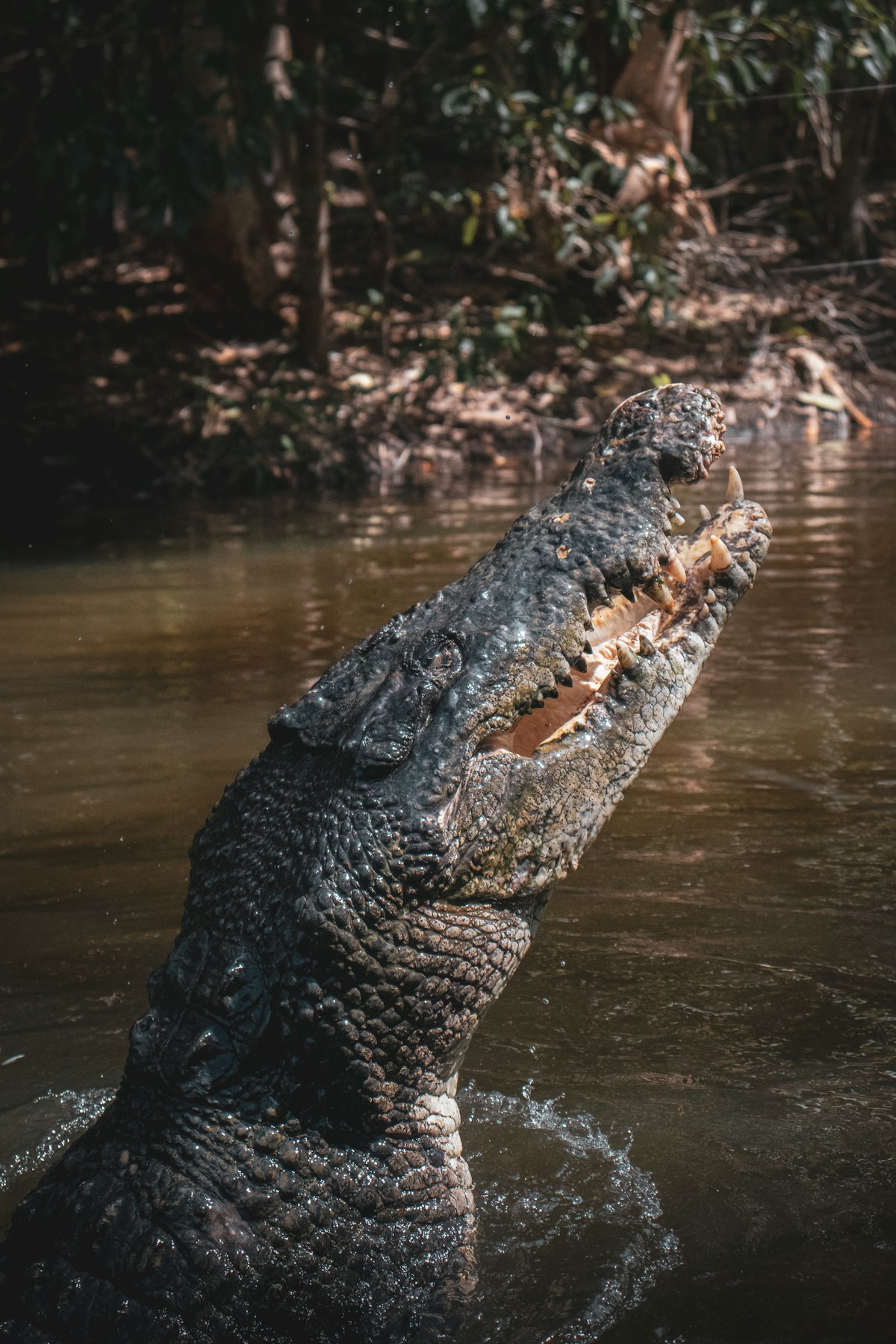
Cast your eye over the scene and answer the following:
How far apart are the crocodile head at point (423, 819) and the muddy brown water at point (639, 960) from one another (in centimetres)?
43

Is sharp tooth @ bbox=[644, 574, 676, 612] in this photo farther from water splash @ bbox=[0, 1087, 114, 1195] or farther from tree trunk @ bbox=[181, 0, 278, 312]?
tree trunk @ bbox=[181, 0, 278, 312]

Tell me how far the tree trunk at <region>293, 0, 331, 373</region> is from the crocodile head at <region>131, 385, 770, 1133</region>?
11.4 metres

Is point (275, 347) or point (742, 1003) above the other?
point (275, 347)

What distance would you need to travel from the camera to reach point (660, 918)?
12.5 feet

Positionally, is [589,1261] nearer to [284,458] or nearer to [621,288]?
[284,458]

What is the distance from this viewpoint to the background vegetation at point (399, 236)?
11242 millimetres

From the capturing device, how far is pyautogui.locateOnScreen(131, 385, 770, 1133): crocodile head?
233 centimetres

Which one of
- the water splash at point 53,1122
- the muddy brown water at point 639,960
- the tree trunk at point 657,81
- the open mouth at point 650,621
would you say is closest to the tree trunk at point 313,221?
the tree trunk at point 657,81

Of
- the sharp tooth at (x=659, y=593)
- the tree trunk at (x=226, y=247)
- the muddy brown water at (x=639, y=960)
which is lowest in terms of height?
the muddy brown water at (x=639, y=960)

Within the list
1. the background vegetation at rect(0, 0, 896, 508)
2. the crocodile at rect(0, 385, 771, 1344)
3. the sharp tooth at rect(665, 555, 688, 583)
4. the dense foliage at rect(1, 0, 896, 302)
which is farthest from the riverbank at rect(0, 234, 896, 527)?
the crocodile at rect(0, 385, 771, 1344)

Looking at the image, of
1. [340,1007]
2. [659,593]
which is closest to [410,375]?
[659,593]

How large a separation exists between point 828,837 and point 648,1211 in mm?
1888

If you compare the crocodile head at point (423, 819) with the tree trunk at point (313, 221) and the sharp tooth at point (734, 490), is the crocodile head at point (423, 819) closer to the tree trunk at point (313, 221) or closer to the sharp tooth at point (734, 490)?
the sharp tooth at point (734, 490)

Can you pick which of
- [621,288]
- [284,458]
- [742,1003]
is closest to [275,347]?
[284,458]
